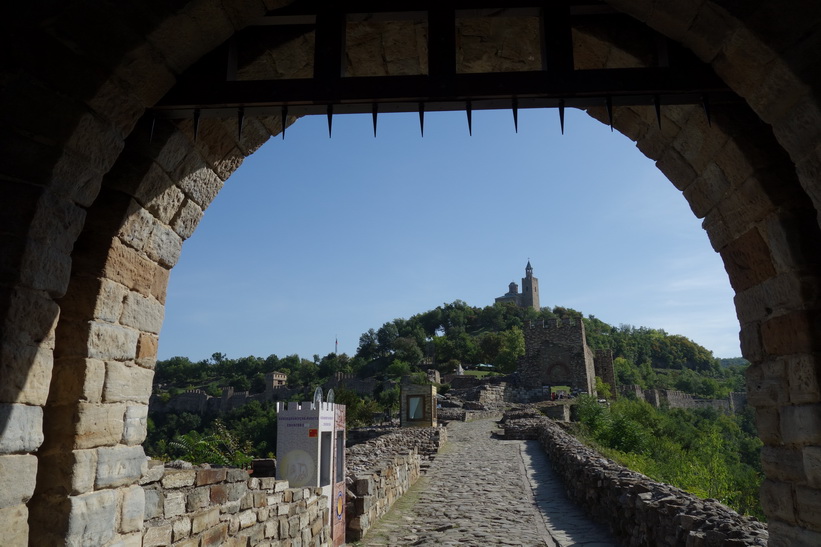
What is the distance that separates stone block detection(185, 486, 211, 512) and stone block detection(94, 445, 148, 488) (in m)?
0.76

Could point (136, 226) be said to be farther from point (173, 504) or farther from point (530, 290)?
point (530, 290)

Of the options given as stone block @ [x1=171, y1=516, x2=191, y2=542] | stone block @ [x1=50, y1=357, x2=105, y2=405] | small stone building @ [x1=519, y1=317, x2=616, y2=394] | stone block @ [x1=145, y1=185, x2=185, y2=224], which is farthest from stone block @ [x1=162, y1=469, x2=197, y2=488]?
small stone building @ [x1=519, y1=317, x2=616, y2=394]

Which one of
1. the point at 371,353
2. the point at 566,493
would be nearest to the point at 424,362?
the point at 371,353

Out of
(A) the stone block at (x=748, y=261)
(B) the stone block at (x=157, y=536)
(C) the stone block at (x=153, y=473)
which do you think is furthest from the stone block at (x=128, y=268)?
(A) the stone block at (x=748, y=261)

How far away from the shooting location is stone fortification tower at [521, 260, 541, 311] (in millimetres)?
106312

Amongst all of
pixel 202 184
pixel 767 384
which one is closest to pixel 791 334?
pixel 767 384

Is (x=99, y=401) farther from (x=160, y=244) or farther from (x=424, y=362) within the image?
(x=424, y=362)

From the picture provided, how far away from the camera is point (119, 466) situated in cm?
354

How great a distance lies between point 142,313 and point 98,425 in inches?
31.8

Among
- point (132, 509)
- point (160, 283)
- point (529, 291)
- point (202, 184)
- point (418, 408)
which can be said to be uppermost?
point (529, 291)

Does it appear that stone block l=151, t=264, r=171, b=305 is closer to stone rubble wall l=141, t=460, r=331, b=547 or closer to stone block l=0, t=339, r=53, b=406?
stone block l=0, t=339, r=53, b=406

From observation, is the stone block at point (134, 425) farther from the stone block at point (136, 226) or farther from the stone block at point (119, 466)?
the stone block at point (136, 226)

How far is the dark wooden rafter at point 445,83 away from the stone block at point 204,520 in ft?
9.91

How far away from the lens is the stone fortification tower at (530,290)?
106 meters
